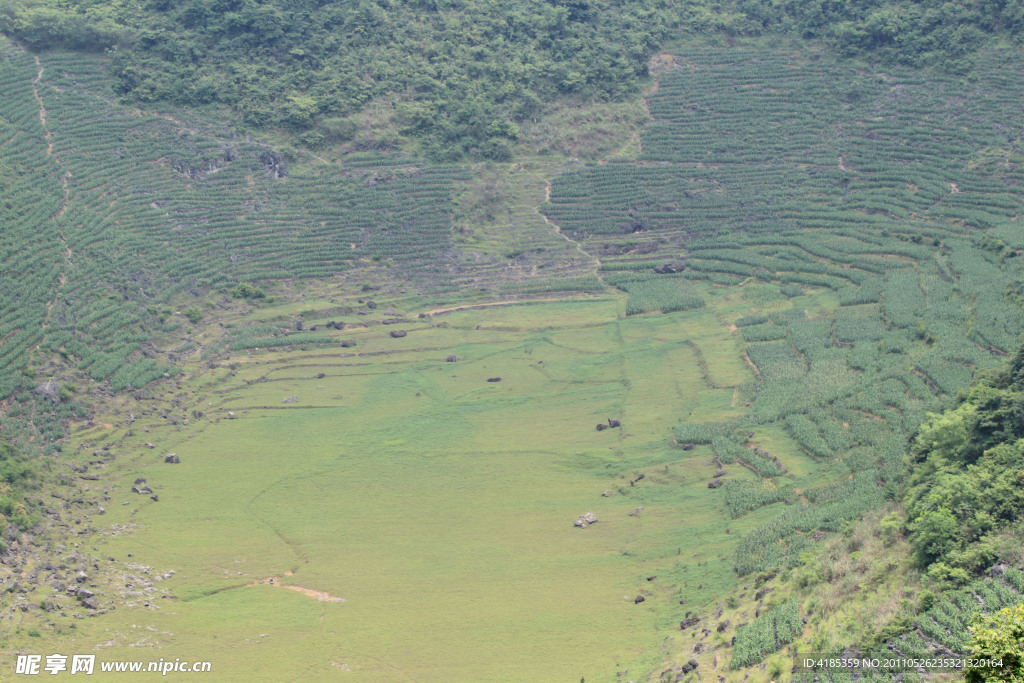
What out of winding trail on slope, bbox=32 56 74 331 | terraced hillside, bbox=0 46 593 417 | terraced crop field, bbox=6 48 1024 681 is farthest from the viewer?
terraced hillside, bbox=0 46 593 417

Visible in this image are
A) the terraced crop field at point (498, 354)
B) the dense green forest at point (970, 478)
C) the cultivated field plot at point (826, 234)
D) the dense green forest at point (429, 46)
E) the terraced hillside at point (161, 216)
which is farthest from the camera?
the dense green forest at point (429, 46)

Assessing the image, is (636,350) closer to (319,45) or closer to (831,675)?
(831,675)

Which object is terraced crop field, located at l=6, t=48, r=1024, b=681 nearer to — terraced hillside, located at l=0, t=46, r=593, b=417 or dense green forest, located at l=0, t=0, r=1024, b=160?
terraced hillside, located at l=0, t=46, r=593, b=417

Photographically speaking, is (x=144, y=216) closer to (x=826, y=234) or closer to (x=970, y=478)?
(x=826, y=234)

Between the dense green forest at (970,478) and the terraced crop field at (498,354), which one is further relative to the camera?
the terraced crop field at (498,354)

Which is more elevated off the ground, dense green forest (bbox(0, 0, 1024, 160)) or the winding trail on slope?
dense green forest (bbox(0, 0, 1024, 160))

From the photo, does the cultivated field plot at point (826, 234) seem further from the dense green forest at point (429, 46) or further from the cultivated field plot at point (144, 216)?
the cultivated field plot at point (144, 216)

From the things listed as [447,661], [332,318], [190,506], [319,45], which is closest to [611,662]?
[447,661]

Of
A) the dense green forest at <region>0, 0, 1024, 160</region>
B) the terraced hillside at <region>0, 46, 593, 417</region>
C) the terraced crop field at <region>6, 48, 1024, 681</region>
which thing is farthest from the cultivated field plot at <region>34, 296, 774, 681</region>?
the dense green forest at <region>0, 0, 1024, 160</region>

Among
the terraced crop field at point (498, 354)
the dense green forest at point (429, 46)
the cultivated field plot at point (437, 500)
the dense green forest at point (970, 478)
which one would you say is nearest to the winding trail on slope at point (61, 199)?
the terraced crop field at point (498, 354)
